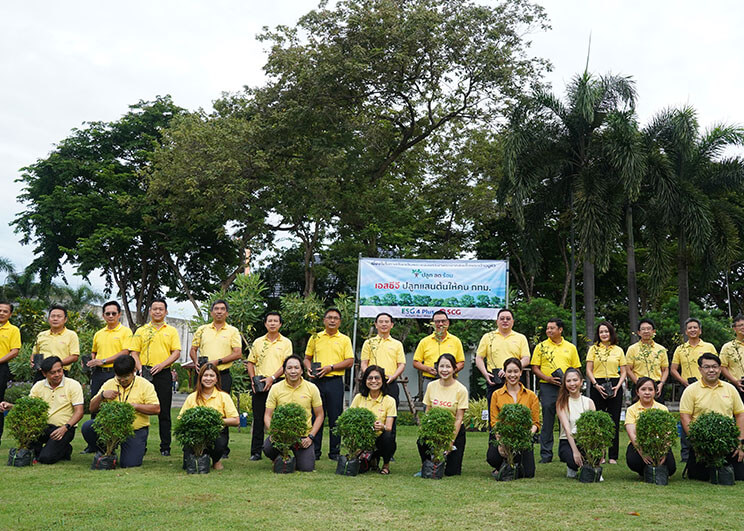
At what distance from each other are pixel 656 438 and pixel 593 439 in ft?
1.81

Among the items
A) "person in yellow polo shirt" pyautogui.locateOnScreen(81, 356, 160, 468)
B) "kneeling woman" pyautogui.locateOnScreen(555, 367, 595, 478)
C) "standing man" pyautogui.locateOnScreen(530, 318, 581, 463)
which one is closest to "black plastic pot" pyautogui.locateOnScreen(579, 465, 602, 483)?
"kneeling woman" pyautogui.locateOnScreen(555, 367, 595, 478)

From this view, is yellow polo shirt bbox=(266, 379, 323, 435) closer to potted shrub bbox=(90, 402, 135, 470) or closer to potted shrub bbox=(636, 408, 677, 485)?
potted shrub bbox=(90, 402, 135, 470)

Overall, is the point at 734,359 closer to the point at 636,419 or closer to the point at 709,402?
the point at 709,402

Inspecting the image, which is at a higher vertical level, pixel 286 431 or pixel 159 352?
pixel 159 352

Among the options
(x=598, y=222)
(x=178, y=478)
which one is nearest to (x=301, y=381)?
(x=178, y=478)

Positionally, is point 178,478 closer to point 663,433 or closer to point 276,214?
point 663,433

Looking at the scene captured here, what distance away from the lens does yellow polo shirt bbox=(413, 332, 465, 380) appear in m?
8.28

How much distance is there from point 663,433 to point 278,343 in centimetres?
407

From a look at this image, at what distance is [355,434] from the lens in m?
6.61

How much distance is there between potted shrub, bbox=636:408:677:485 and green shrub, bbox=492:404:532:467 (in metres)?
0.99

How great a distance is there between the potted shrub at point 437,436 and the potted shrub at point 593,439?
1.15 metres

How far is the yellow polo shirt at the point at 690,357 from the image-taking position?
813 cm

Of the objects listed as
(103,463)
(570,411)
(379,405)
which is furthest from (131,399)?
(570,411)

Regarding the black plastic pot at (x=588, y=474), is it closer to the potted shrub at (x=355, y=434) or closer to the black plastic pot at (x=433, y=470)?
the black plastic pot at (x=433, y=470)
